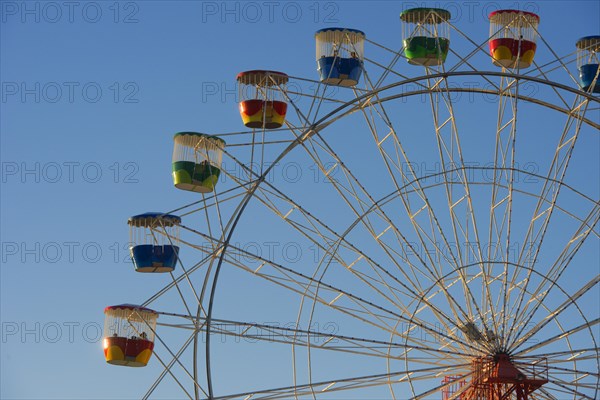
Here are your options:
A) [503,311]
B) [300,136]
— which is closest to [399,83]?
[300,136]

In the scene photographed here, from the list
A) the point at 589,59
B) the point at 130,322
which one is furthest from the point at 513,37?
the point at 130,322

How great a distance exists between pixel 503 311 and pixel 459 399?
1968 millimetres

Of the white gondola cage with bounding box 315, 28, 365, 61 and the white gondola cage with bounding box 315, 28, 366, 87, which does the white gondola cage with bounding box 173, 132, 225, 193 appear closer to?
the white gondola cage with bounding box 315, 28, 366, 87

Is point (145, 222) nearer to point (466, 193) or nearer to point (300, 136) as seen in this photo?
point (300, 136)

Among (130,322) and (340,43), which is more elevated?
(340,43)

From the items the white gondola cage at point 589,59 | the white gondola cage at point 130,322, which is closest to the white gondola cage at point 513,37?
the white gondola cage at point 589,59

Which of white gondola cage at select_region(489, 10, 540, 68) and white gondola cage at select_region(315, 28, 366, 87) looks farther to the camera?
white gondola cage at select_region(489, 10, 540, 68)

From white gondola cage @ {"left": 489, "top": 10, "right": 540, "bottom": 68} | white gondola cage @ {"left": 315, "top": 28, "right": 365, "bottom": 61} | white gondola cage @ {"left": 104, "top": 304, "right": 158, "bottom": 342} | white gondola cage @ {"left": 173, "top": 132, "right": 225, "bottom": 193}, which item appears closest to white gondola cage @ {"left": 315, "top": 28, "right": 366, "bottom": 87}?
white gondola cage @ {"left": 315, "top": 28, "right": 365, "bottom": 61}

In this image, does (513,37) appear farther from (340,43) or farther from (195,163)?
(195,163)

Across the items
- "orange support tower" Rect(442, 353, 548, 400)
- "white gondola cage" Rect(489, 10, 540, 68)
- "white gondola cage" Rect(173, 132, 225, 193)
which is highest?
"white gondola cage" Rect(489, 10, 540, 68)

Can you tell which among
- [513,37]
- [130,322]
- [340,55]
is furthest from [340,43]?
[130,322]

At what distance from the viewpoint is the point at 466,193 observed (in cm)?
3903

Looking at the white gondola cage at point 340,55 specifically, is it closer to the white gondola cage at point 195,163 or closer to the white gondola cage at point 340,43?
the white gondola cage at point 340,43

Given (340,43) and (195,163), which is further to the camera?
(340,43)
